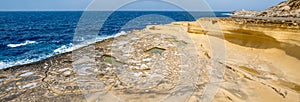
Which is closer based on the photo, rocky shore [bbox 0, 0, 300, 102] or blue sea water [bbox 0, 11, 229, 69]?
rocky shore [bbox 0, 0, 300, 102]

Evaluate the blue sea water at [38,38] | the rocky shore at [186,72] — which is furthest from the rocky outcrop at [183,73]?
the blue sea water at [38,38]

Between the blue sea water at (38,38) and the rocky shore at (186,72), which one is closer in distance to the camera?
the rocky shore at (186,72)

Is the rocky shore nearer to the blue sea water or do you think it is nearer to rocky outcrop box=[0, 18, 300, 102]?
rocky outcrop box=[0, 18, 300, 102]

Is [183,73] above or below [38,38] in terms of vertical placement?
below

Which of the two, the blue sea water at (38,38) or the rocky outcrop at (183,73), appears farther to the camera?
the blue sea water at (38,38)

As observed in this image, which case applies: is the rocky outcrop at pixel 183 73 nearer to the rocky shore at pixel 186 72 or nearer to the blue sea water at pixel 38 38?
the rocky shore at pixel 186 72

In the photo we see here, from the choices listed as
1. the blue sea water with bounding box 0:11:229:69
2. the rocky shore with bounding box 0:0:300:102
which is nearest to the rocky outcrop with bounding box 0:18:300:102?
the rocky shore with bounding box 0:0:300:102

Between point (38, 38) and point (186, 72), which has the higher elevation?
point (38, 38)

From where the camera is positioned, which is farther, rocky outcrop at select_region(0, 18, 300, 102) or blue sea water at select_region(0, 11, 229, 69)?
blue sea water at select_region(0, 11, 229, 69)

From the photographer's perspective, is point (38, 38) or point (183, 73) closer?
point (183, 73)

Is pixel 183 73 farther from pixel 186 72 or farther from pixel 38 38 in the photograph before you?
pixel 38 38

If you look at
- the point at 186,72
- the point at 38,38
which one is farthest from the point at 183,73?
the point at 38,38
